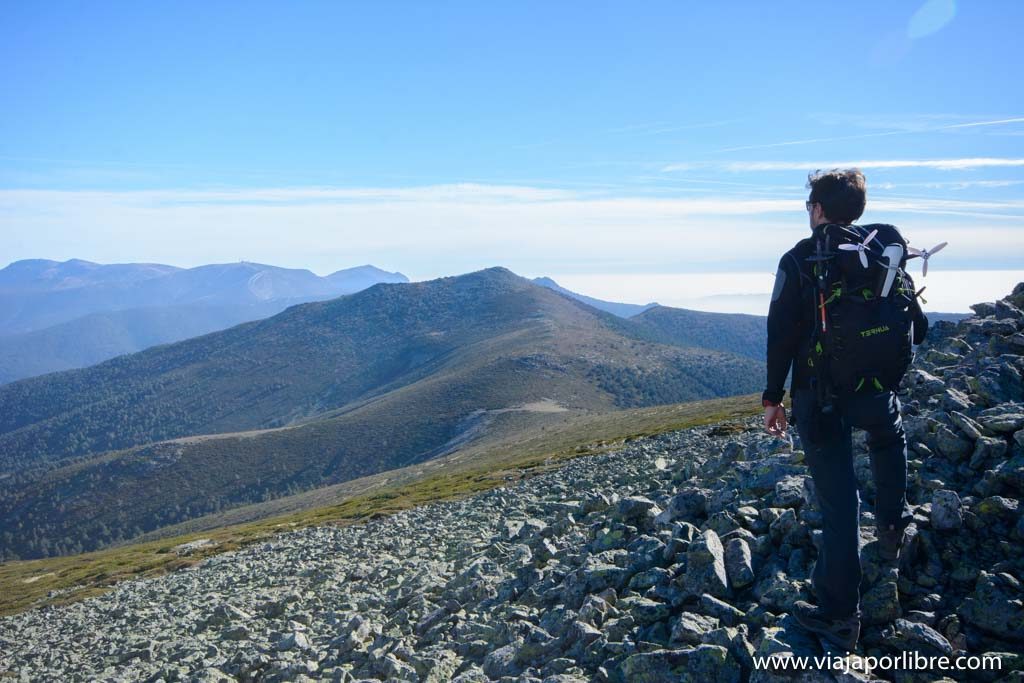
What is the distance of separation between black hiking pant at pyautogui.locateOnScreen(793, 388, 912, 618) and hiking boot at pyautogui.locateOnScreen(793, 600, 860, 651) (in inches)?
2.5

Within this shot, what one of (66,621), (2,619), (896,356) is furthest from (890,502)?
(2,619)

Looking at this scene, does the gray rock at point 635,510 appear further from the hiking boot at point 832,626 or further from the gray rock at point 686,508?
the hiking boot at point 832,626

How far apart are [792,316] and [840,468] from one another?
1564 mm

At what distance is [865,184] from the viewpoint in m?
6.72

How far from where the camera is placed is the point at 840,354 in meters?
6.24

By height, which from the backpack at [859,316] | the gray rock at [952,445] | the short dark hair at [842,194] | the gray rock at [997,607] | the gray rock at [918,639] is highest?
the short dark hair at [842,194]

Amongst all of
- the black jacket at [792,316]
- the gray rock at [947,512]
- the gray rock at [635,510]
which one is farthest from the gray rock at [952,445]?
the gray rock at [635,510]

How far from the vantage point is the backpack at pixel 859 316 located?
621 centimetres

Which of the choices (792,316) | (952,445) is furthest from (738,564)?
(952,445)

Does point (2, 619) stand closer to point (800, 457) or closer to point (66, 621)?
point (66, 621)

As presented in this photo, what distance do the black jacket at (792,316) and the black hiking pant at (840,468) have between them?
243 millimetres

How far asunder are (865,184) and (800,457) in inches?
264

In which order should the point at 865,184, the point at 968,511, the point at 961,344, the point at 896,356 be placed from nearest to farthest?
the point at 896,356 < the point at 865,184 < the point at 968,511 < the point at 961,344

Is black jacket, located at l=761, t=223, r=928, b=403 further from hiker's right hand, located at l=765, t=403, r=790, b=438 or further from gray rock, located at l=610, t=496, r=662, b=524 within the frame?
gray rock, located at l=610, t=496, r=662, b=524
